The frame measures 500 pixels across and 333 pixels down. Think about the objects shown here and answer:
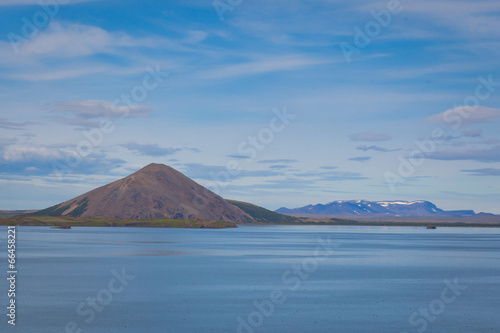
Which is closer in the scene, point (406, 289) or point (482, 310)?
point (482, 310)

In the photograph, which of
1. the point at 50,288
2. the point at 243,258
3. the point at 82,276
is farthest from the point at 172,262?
the point at 50,288

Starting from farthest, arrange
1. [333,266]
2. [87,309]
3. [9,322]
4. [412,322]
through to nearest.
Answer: [333,266]
[87,309]
[412,322]
[9,322]

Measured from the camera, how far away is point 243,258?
283 feet

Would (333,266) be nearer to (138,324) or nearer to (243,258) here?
(243,258)

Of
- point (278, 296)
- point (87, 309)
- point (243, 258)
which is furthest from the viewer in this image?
point (243, 258)

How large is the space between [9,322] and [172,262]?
42.5 m

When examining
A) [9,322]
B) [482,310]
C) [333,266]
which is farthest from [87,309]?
[333,266]

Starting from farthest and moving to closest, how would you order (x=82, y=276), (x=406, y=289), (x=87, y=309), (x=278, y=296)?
(x=82, y=276) < (x=406, y=289) < (x=278, y=296) < (x=87, y=309)

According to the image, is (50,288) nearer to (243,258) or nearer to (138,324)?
(138,324)

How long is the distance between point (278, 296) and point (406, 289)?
43.2 feet

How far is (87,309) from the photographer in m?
38.9

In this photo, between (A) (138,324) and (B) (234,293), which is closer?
(A) (138,324)

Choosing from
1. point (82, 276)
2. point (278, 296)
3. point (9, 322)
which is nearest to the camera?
point (9, 322)

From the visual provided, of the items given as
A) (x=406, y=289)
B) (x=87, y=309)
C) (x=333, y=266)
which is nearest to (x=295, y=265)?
(x=333, y=266)
